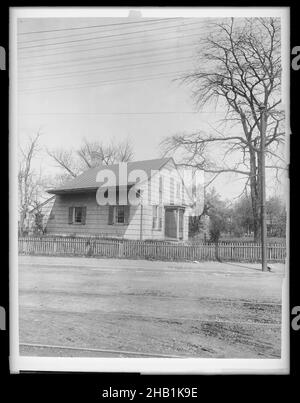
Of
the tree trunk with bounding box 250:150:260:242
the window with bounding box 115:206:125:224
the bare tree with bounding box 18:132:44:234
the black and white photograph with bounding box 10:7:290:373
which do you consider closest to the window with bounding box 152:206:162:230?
the black and white photograph with bounding box 10:7:290:373

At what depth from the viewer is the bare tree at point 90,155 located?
292cm

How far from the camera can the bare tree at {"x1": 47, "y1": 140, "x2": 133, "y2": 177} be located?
2920 millimetres

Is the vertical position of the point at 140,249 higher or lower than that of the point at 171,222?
lower

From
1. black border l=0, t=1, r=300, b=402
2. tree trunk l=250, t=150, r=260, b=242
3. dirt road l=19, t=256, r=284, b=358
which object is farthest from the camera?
tree trunk l=250, t=150, r=260, b=242

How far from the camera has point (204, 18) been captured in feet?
9.13

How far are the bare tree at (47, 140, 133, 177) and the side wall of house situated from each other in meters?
0.20

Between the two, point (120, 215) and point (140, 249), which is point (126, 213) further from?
point (140, 249)

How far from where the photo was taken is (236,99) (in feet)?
9.68

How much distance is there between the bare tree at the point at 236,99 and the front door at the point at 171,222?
14.9 inches

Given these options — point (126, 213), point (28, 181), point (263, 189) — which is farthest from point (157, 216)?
point (28, 181)

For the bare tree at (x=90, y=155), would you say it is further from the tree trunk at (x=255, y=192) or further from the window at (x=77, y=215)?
the tree trunk at (x=255, y=192)

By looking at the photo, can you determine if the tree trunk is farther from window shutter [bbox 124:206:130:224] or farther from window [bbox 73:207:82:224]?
window [bbox 73:207:82:224]
